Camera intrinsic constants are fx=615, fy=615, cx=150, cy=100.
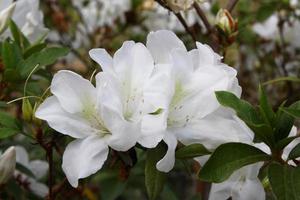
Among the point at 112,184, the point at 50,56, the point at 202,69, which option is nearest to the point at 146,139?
the point at 202,69

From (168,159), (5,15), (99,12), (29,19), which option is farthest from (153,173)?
(99,12)

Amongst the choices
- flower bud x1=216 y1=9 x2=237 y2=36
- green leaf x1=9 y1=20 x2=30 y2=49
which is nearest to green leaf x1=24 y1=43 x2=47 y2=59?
green leaf x1=9 y1=20 x2=30 y2=49

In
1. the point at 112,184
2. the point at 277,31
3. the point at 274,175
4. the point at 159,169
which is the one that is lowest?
the point at 277,31

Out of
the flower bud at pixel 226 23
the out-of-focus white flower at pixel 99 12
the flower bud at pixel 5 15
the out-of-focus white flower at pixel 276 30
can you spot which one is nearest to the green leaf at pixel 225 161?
the flower bud at pixel 226 23

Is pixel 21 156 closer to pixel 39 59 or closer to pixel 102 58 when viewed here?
pixel 39 59

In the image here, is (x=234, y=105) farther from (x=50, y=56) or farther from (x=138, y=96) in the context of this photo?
(x=50, y=56)

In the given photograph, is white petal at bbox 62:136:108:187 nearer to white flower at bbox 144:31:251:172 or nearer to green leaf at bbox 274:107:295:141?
white flower at bbox 144:31:251:172

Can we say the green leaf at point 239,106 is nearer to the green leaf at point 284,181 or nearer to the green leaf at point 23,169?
the green leaf at point 284,181
